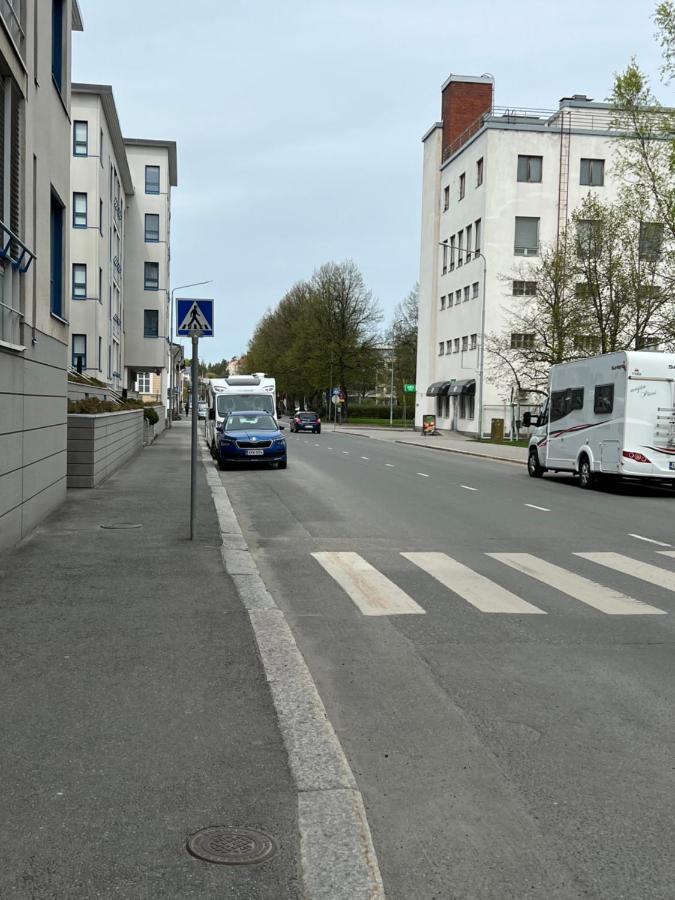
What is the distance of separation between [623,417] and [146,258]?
49.0m

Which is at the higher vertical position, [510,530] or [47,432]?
[47,432]

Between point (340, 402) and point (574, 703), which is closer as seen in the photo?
point (574, 703)

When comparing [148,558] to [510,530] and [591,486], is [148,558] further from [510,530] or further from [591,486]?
[591,486]

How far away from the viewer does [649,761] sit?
4.17m

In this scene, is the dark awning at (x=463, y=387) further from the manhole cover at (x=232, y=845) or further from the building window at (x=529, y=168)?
the manhole cover at (x=232, y=845)

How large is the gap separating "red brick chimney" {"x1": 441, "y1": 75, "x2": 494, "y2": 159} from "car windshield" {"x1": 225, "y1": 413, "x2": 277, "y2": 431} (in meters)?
41.6

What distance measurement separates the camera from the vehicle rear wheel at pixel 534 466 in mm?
24359

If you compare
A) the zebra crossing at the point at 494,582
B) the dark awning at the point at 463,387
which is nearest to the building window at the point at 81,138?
the dark awning at the point at 463,387

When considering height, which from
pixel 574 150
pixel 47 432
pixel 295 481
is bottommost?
pixel 295 481

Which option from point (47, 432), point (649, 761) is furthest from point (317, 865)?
point (47, 432)

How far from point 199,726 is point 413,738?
102cm

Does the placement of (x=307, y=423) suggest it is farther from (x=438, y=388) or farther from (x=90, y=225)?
(x=90, y=225)

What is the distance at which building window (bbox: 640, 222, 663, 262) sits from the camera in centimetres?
3060

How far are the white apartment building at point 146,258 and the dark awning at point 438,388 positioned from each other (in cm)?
1831
